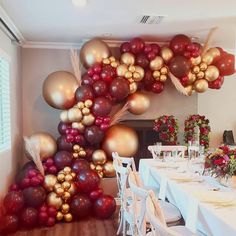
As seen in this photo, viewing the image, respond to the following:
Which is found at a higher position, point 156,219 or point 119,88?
point 119,88

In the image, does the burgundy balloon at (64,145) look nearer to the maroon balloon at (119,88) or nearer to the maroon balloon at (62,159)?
the maroon balloon at (62,159)

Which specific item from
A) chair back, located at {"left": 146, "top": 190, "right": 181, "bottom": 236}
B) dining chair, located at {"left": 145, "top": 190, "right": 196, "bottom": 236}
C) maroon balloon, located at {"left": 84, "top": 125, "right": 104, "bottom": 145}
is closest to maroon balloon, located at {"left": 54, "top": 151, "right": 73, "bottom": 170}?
maroon balloon, located at {"left": 84, "top": 125, "right": 104, "bottom": 145}

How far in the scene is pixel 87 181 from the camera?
146 inches

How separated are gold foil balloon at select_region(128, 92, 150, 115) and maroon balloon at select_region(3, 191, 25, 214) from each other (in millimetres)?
1941

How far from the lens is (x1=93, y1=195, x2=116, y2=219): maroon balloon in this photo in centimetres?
369

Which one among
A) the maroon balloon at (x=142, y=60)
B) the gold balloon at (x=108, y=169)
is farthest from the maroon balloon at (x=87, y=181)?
the maroon balloon at (x=142, y=60)

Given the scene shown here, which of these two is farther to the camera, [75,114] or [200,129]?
[200,129]

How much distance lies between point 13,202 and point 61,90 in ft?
5.18

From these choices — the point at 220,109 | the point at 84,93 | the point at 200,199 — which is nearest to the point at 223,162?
the point at 200,199

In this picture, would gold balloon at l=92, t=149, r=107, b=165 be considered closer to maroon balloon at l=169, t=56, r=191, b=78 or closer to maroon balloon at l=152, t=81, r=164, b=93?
maroon balloon at l=152, t=81, r=164, b=93

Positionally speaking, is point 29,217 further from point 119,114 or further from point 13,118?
point 119,114

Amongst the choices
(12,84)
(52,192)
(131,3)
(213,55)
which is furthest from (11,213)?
(213,55)

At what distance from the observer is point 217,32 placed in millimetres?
4117

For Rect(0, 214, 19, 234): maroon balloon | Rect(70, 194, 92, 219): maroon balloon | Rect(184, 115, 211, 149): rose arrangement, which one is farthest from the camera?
Rect(184, 115, 211, 149): rose arrangement
